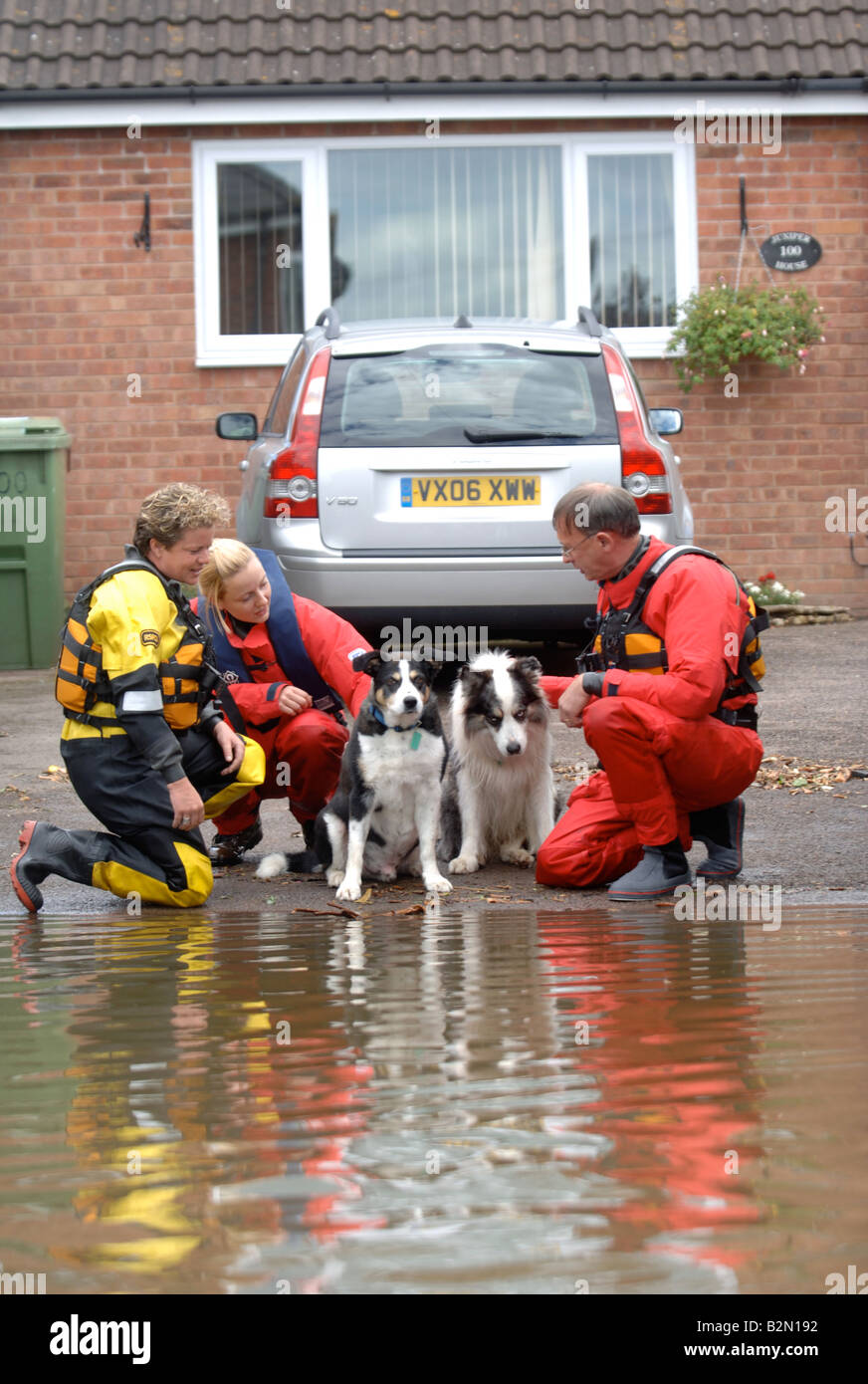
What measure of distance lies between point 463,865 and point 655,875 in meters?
1.08

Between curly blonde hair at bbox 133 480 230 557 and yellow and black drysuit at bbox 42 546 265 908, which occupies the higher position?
curly blonde hair at bbox 133 480 230 557

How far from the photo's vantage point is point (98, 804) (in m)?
6.25

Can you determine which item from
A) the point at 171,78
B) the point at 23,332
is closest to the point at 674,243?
the point at 171,78

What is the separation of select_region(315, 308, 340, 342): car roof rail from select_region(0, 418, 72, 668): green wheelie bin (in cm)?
260

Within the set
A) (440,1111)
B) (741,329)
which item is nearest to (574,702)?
(440,1111)

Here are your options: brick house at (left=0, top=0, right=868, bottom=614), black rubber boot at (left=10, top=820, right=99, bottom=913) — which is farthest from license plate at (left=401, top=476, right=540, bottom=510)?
brick house at (left=0, top=0, right=868, bottom=614)

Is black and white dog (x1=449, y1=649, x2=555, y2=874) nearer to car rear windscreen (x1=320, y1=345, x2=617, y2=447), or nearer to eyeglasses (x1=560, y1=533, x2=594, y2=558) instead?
eyeglasses (x1=560, y1=533, x2=594, y2=558)

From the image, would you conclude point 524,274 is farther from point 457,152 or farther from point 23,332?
point 23,332

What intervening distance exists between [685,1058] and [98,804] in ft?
9.25

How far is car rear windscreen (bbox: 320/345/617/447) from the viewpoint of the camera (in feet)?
31.1

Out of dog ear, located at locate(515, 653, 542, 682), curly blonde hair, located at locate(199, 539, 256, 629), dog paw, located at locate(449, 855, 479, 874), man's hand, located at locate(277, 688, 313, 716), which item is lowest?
dog paw, located at locate(449, 855, 479, 874)

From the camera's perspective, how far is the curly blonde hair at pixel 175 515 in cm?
616

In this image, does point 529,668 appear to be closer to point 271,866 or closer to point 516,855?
point 516,855
